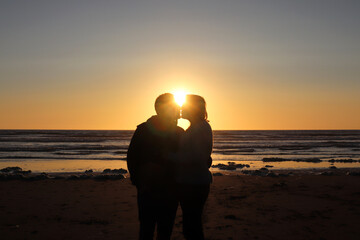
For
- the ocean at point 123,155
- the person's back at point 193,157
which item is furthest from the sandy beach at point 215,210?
the ocean at point 123,155

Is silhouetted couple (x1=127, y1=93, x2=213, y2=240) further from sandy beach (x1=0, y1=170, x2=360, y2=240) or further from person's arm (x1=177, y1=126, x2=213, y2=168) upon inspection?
sandy beach (x1=0, y1=170, x2=360, y2=240)

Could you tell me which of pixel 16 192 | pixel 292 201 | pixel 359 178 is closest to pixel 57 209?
pixel 16 192

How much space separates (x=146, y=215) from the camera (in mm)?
3658

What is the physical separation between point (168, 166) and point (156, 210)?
492 mm

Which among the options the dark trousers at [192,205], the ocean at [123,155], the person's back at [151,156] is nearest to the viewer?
the person's back at [151,156]

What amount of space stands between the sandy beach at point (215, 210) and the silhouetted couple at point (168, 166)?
2.67 meters

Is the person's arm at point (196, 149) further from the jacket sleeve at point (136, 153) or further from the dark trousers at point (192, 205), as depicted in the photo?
the jacket sleeve at point (136, 153)

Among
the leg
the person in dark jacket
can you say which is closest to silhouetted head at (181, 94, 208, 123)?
the person in dark jacket

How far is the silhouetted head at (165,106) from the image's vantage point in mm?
3645

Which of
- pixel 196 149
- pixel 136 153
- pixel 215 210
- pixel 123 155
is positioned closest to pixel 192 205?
pixel 196 149

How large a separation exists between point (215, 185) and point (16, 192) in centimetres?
631

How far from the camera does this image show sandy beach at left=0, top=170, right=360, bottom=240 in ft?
20.8

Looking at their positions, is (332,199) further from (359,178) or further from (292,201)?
(359,178)

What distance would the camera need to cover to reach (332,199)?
9.15 m
